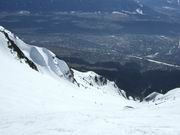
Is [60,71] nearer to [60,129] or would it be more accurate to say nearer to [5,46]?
[5,46]

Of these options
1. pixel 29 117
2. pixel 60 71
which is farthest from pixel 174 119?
pixel 60 71

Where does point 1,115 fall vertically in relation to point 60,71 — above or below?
above

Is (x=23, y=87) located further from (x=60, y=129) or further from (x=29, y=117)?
(x=60, y=129)

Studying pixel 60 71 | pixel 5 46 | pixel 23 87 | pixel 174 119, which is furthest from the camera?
pixel 60 71

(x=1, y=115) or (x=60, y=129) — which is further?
(x=1, y=115)

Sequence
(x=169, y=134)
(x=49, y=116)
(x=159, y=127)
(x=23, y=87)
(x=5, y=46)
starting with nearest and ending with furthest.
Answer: (x=169, y=134) → (x=159, y=127) → (x=49, y=116) → (x=23, y=87) → (x=5, y=46)

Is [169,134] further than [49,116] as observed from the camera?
No

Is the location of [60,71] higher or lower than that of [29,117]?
lower

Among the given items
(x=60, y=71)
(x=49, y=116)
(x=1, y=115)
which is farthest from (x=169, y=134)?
(x=60, y=71)

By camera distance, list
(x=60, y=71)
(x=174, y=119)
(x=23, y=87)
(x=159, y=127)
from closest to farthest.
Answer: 1. (x=159, y=127)
2. (x=174, y=119)
3. (x=23, y=87)
4. (x=60, y=71)
